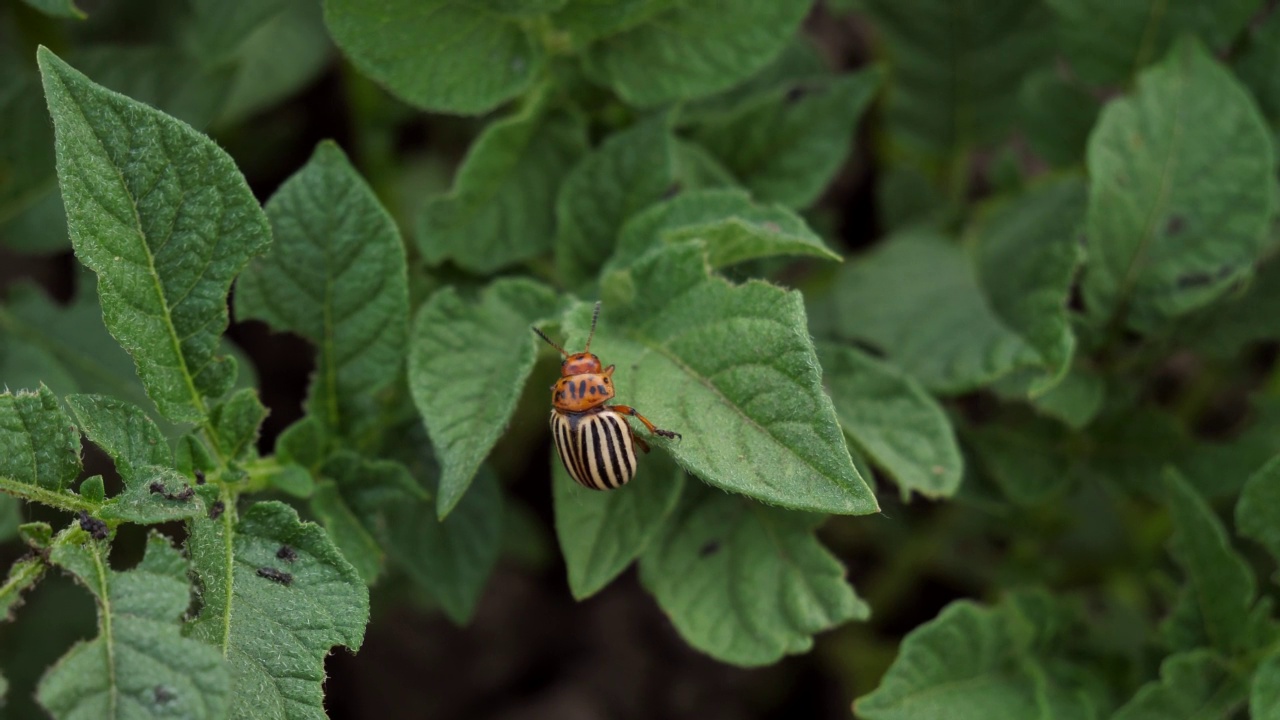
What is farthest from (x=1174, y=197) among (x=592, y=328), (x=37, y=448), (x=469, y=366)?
(x=37, y=448)

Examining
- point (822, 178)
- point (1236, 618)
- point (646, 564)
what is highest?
point (822, 178)

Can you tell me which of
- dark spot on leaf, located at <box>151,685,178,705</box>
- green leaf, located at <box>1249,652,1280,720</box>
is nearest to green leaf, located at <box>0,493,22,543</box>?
dark spot on leaf, located at <box>151,685,178,705</box>

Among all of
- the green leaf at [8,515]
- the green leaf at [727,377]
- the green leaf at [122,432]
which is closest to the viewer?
the green leaf at [727,377]

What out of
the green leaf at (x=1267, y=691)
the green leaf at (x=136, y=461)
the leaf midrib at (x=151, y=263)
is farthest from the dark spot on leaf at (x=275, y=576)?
the green leaf at (x=1267, y=691)

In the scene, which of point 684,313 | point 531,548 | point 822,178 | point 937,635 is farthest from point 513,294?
point 531,548

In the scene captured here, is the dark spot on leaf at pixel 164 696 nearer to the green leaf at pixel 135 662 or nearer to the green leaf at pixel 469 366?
the green leaf at pixel 135 662

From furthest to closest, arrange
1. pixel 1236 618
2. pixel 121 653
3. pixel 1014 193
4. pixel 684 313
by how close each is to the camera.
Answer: pixel 1014 193, pixel 1236 618, pixel 684 313, pixel 121 653

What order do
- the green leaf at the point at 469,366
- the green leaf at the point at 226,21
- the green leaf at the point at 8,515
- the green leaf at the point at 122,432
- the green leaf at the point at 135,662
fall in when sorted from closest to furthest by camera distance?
1. the green leaf at the point at 135,662
2. the green leaf at the point at 122,432
3. the green leaf at the point at 469,366
4. the green leaf at the point at 8,515
5. the green leaf at the point at 226,21

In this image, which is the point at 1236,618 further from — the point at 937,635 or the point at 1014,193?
the point at 1014,193
